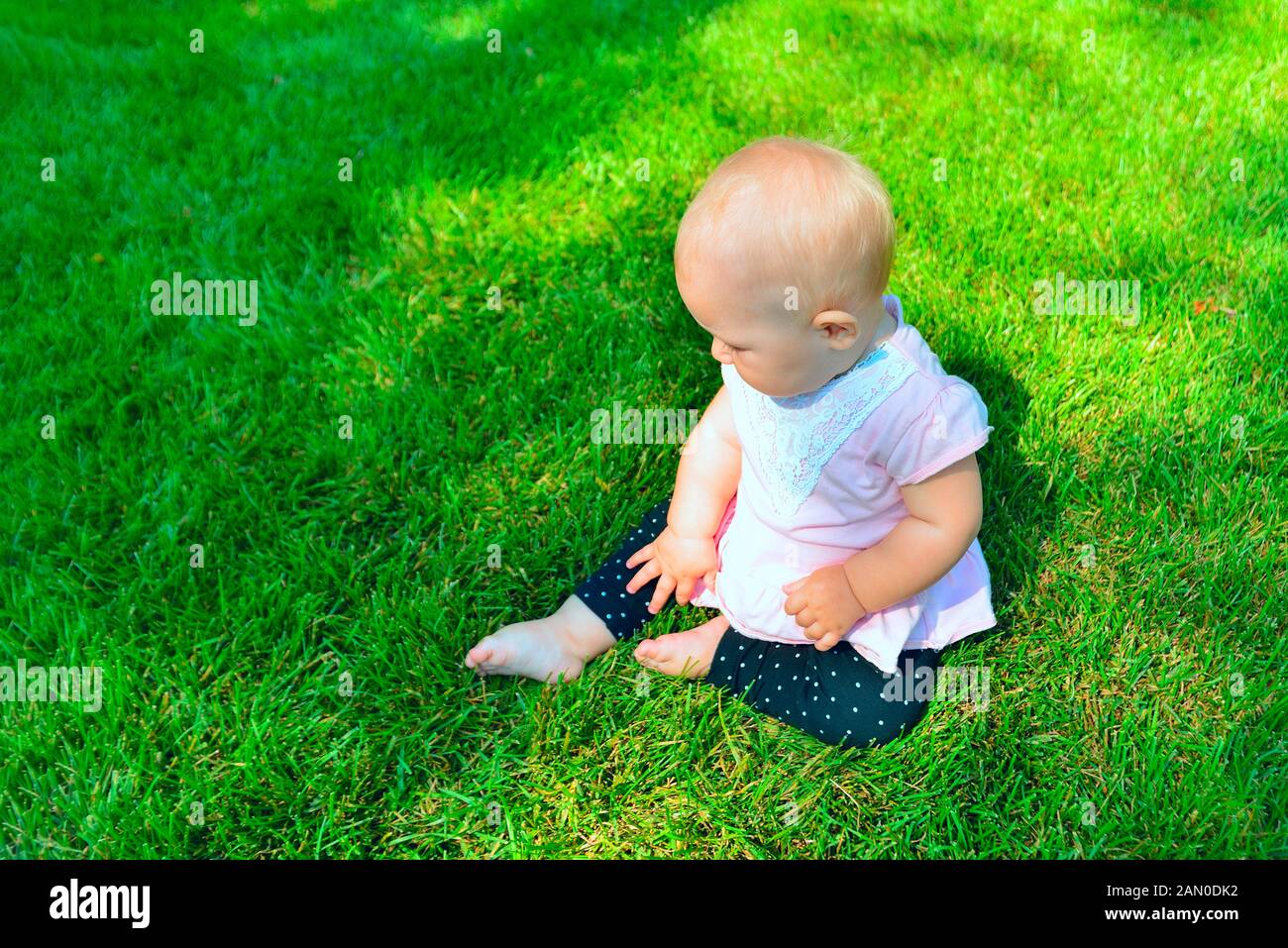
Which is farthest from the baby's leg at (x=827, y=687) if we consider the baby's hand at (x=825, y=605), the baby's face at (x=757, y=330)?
the baby's face at (x=757, y=330)

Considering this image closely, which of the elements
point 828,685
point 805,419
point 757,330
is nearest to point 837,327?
point 757,330

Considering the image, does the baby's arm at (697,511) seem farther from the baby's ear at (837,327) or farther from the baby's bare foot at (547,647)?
the baby's ear at (837,327)

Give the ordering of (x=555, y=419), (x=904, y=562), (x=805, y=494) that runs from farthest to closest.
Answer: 1. (x=555, y=419)
2. (x=805, y=494)
3. (x=904, y=562)

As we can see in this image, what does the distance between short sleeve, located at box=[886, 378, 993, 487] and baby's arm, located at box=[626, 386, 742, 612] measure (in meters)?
0.49

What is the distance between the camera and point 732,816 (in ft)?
6.29

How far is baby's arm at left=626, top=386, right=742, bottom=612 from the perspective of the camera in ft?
7.18

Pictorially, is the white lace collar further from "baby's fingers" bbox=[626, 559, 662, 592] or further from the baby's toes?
the baby's toes

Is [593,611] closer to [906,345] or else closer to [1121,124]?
[906,345]

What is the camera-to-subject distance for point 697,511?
2.21 m

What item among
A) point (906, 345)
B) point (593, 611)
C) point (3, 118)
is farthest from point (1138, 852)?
point (3, 118)

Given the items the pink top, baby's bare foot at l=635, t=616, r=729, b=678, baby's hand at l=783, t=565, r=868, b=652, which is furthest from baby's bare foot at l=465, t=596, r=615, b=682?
baby's hand at l=783, t=565, r=868, b=652

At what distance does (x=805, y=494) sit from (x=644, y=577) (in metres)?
0.48

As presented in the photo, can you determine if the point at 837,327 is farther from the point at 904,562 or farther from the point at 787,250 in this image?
the point at 904,562

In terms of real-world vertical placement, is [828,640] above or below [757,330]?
below
